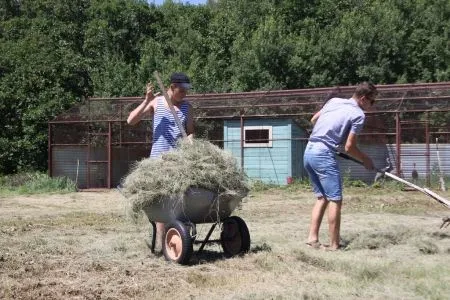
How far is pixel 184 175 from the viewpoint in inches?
251

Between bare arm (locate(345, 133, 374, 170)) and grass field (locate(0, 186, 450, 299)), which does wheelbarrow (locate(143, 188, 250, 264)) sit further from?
bare arm (locate(345, 133, 374, 170))

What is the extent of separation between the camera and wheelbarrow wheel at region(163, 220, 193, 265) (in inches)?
247

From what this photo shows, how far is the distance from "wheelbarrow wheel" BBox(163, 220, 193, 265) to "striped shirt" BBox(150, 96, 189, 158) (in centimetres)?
102

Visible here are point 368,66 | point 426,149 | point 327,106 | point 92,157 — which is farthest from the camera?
point 368,66

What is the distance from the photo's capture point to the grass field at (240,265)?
515 cm

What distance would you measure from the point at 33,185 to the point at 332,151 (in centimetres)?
1709

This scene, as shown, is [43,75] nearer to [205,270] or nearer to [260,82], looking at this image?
[260,82]

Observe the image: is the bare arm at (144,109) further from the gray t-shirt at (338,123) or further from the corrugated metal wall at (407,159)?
the corrugated metal wall at (407,159)

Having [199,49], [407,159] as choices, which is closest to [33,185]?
[407,159]

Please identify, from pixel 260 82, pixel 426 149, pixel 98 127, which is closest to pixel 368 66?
pixel 260 82

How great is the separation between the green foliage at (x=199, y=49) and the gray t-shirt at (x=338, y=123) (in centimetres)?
2259

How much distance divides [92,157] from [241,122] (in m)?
6.43

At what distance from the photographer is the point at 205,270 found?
6.11 m

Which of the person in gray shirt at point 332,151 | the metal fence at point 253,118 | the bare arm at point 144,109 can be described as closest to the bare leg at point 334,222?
the person in gray shirt at point 332,151
